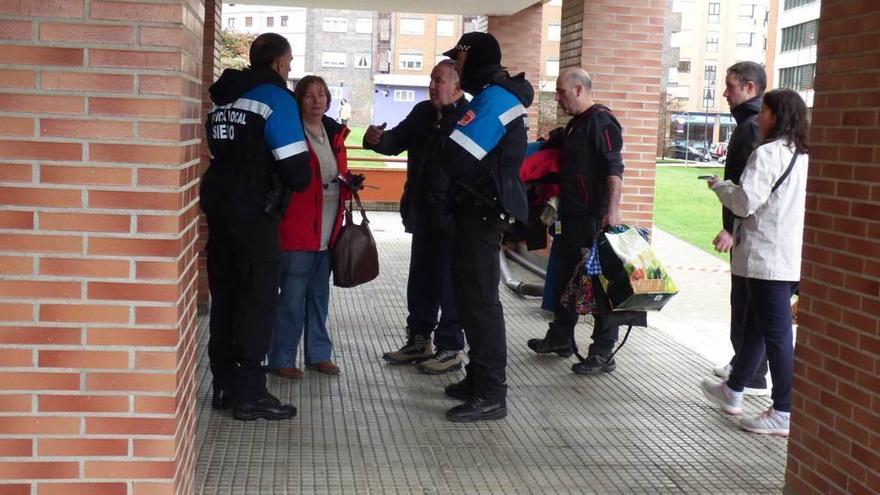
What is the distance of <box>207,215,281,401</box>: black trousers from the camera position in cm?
530

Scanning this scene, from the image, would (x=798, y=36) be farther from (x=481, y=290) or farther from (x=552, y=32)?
(x=481, y=290)

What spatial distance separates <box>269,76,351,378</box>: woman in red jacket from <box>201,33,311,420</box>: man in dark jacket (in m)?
0.66

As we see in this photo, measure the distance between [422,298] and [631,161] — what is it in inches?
118

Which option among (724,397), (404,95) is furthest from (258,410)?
(404,95)

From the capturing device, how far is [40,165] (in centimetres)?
325

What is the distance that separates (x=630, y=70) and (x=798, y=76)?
66346 millimetres

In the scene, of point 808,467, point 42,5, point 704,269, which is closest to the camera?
point 42,5

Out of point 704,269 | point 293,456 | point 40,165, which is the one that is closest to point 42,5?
point 40,165

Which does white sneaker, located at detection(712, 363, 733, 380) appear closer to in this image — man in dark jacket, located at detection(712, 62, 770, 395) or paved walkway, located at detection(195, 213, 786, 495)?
paved walkway, located at detection(195, 213, 786, 495)

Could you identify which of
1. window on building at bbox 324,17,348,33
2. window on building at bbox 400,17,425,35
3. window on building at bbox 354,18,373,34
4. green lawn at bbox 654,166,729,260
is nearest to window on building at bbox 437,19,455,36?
window on building at bbox 400,17,425,35

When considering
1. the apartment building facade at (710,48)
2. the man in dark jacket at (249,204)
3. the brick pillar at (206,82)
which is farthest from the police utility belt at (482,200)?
the apartment building facade at (710,48)

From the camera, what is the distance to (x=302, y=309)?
251 inches

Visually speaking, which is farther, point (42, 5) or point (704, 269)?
point (704, 269)

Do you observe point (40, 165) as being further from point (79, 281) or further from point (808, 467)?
point (808, 467)
